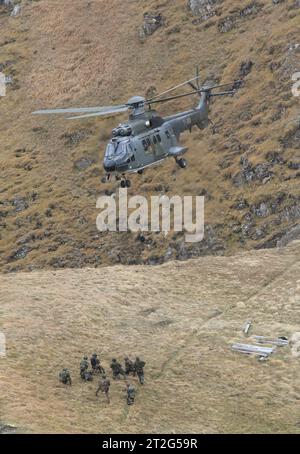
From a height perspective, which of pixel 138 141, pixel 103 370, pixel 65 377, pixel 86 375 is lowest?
pixel 65 377

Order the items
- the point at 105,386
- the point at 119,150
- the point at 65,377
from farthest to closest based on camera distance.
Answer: the point at 119,150 < the point at 65,377 < the point at 105,386

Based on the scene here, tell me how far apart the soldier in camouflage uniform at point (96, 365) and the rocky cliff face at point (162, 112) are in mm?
20708

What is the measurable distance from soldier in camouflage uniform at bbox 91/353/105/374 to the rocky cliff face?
20.7 m

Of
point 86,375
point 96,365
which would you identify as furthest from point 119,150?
point 86,375

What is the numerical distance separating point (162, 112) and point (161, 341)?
3534cm

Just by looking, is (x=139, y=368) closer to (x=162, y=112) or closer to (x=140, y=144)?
(x=140, y=144)

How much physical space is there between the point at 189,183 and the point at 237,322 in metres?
23.3

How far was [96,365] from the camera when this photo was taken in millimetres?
30969

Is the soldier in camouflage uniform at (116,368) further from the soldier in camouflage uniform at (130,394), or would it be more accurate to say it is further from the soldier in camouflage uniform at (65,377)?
the soldier in camouflage uniform at (65,377)

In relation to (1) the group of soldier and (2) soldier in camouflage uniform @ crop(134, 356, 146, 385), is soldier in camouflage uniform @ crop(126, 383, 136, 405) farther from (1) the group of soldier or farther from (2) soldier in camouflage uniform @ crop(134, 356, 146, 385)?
(2) soldier in camouflage uniform @ crop(134, 356, 146, 385)

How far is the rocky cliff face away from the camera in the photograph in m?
55.2

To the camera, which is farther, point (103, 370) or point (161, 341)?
point (161, 341)
